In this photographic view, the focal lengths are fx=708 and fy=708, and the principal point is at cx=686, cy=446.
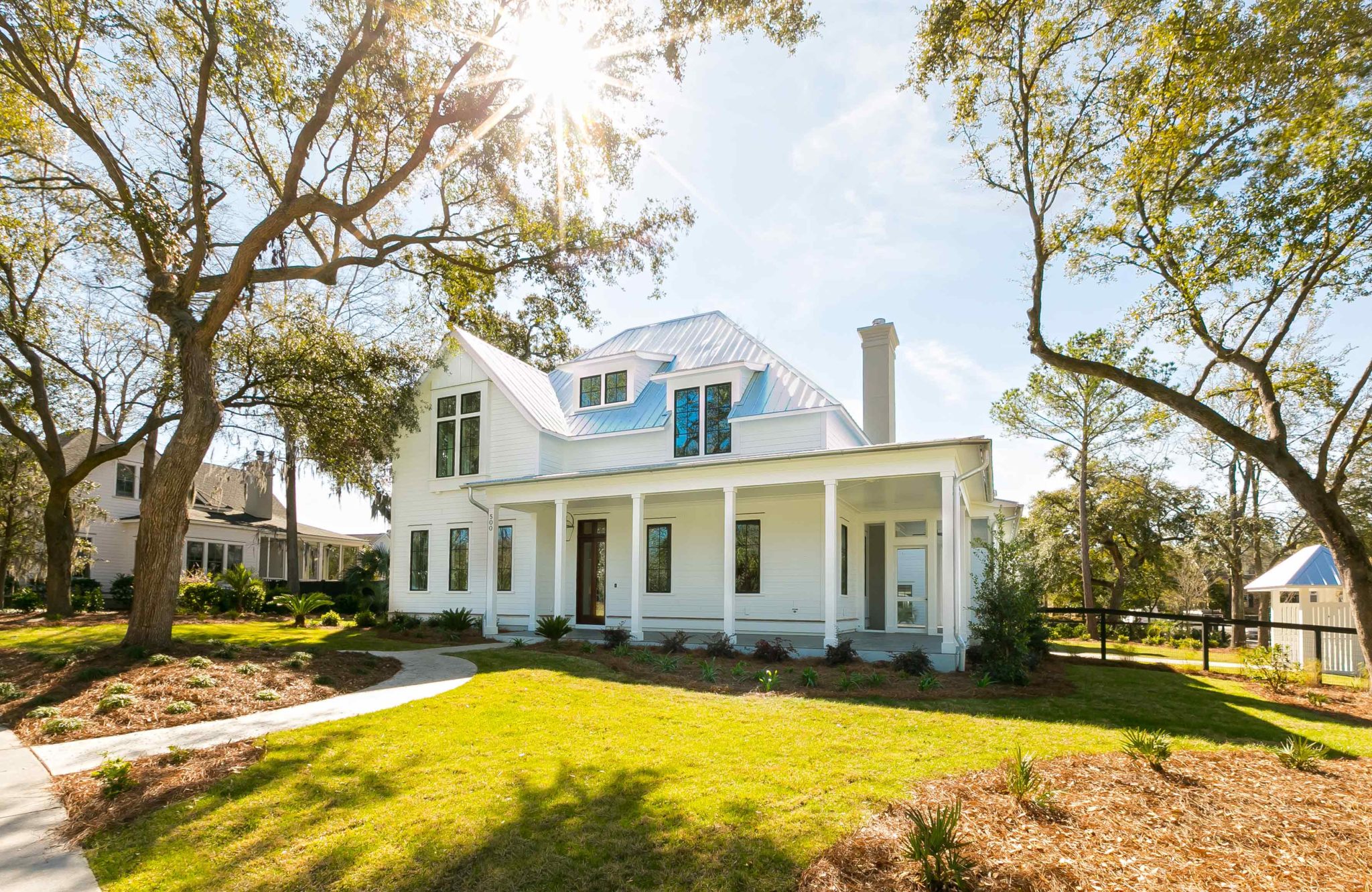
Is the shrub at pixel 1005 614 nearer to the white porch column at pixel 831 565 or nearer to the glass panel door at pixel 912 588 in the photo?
the white porch column at pixel 831 565

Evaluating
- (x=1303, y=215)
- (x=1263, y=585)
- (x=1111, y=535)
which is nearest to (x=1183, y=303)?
(x=1303, y=215)

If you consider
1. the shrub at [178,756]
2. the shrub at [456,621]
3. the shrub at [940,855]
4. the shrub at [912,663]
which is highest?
the shrub at [940,855]

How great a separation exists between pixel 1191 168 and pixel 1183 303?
260 cm

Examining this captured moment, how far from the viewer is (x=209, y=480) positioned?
3219 cm

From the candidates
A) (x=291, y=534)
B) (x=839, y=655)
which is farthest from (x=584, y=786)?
(x=291, y=534)

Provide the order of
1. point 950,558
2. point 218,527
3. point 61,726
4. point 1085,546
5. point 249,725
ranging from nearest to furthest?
1. point 61,726
2. point 249,725
3. point 950,558
4. point 1085,546
5. point 218,527

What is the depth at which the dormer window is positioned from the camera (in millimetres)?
19344

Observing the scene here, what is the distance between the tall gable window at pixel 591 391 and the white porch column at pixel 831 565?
881 cm

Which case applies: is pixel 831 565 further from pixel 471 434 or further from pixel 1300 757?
pixel 471 434

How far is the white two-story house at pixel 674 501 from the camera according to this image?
49.2 feet

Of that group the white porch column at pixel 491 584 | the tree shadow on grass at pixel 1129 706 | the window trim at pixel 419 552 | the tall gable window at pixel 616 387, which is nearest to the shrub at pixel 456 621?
the white porch column at pixel 491 584

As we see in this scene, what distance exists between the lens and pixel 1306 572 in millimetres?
17859

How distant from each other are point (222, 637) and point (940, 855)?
15.5 metres

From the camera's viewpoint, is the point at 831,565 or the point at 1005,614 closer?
the point at 1005,614
